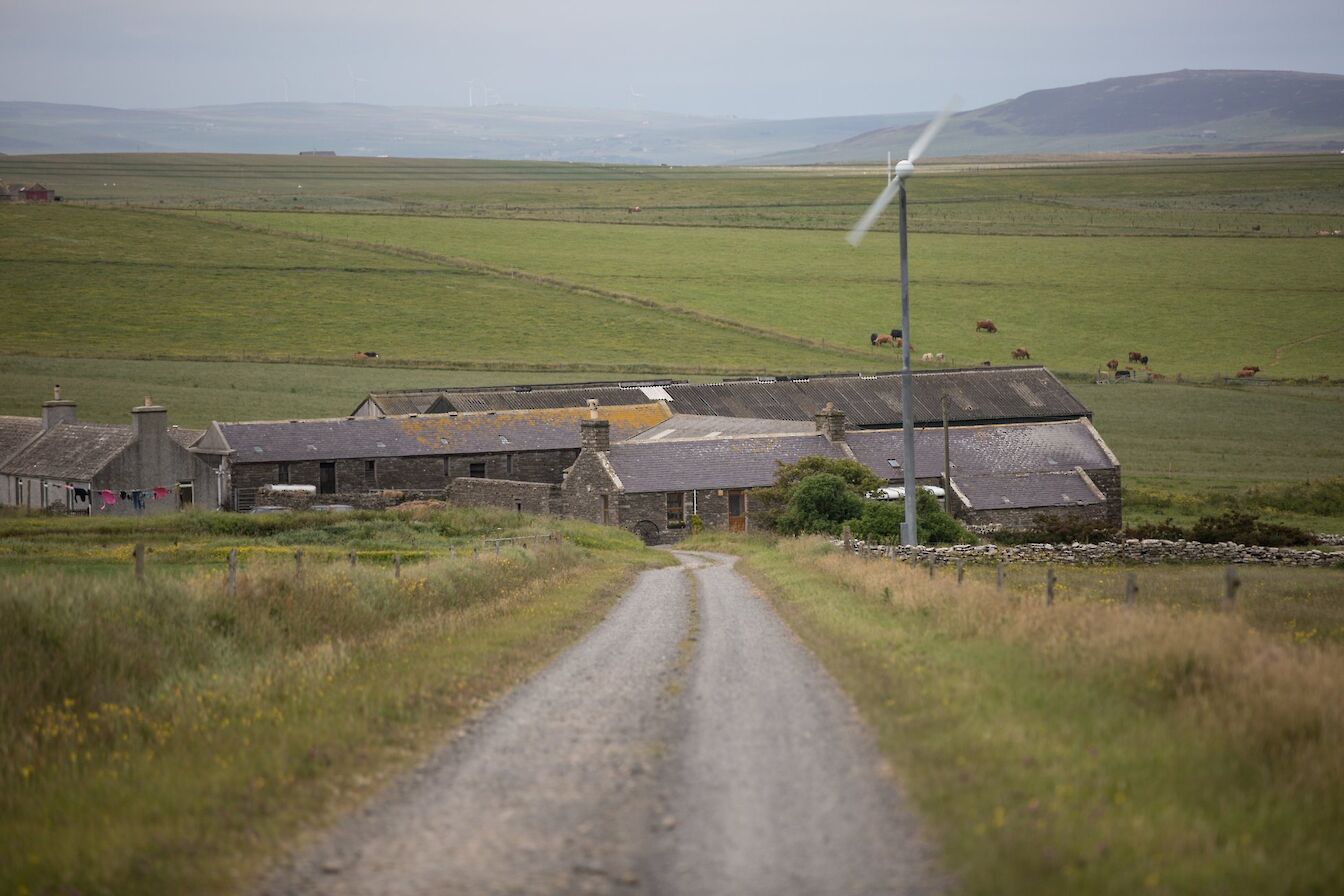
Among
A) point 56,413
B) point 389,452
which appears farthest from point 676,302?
point 56,413

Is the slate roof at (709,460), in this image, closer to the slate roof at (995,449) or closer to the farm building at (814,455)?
the farm building at (814,455)

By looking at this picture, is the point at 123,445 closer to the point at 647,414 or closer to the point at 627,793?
the point at 647,414

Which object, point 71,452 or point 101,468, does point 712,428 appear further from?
point 71,452

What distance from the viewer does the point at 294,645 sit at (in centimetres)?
1786

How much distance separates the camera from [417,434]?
6456 cm

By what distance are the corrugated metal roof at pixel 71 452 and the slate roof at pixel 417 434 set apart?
15.0ft

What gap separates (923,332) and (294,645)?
9041 cm

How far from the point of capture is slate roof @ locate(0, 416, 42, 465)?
62688mm

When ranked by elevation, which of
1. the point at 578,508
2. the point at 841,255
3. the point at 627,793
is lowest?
the point at 578,508

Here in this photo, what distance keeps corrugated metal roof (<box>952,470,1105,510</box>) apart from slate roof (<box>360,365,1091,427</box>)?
1639 cm

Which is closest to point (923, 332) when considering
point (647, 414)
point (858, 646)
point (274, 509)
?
point (647, 414)

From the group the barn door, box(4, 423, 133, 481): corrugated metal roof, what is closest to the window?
the barn door

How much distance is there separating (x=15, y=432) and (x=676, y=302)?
5777 centimetres

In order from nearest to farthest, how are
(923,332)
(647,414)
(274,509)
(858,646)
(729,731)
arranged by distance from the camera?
(729,731)
(858,646)
(274,509)
(647,414)
(923,332)
